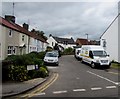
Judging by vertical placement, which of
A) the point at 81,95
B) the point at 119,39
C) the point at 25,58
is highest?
the point at 119,39

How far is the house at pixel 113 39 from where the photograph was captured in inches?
1420

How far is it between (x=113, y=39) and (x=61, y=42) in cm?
7278

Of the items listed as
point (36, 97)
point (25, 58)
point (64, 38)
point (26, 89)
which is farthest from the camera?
point (64, 38)

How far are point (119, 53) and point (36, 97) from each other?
2697 centimetres

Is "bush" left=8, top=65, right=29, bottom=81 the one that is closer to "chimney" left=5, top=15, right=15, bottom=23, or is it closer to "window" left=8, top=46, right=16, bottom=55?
"window" left=8, top=46, right=16, bottom=55

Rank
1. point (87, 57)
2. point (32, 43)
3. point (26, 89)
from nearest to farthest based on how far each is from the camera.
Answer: point (26, 89) → point (87, 57) → point (32, 43)

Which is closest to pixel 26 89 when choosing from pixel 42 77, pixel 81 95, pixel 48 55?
pixel 81 95

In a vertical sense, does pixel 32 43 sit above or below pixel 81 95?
above

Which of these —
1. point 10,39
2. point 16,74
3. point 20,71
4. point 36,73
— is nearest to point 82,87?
point 20,71

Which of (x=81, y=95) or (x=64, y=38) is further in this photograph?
(x=64, y=38)

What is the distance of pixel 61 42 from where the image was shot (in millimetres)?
110000

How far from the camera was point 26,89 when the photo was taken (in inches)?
466

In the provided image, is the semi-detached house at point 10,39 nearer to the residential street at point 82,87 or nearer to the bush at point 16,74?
the residential street at point 82,87

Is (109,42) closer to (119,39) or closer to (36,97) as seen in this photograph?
(119,39)
